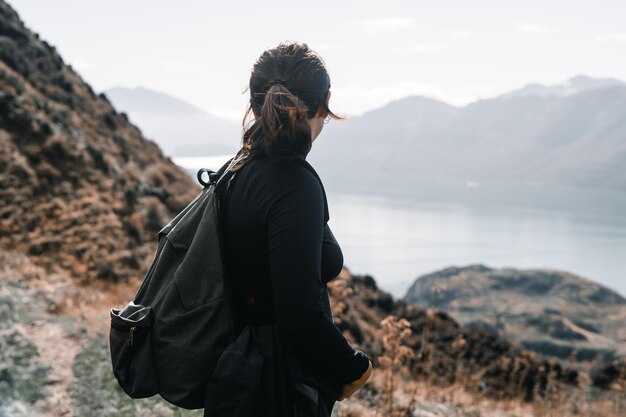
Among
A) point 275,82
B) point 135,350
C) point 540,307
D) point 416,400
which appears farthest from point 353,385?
point 540,307

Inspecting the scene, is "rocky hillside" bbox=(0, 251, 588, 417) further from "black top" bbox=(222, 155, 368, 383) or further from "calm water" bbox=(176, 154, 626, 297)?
"calm water" bbox=(176, 154, 626, 297)

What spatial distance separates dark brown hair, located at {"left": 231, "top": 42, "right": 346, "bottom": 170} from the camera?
5.18ft

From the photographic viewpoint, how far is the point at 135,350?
1.68 m

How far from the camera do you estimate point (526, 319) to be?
3666 cm

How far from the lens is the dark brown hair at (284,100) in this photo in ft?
5.18

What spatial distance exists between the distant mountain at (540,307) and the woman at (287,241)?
2244 cm

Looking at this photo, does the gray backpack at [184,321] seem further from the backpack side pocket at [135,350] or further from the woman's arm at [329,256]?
the woman's arm at [329,256]

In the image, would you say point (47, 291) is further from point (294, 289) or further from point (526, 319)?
point (526, 319)

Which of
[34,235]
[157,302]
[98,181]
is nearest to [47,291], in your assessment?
[34,235]

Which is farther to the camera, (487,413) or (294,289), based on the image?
(487,413)

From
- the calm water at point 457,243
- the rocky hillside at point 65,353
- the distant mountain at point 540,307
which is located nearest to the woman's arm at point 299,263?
the rocky hillside at point 65,353

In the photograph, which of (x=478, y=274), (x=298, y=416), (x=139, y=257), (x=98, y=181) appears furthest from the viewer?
(x=478, y=274)

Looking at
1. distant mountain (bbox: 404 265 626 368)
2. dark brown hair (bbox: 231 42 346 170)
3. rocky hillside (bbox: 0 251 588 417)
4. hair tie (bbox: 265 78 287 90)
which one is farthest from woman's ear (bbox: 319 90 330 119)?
distant mountain (bbox: 404 265 626 368)

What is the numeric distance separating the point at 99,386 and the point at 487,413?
450cm
